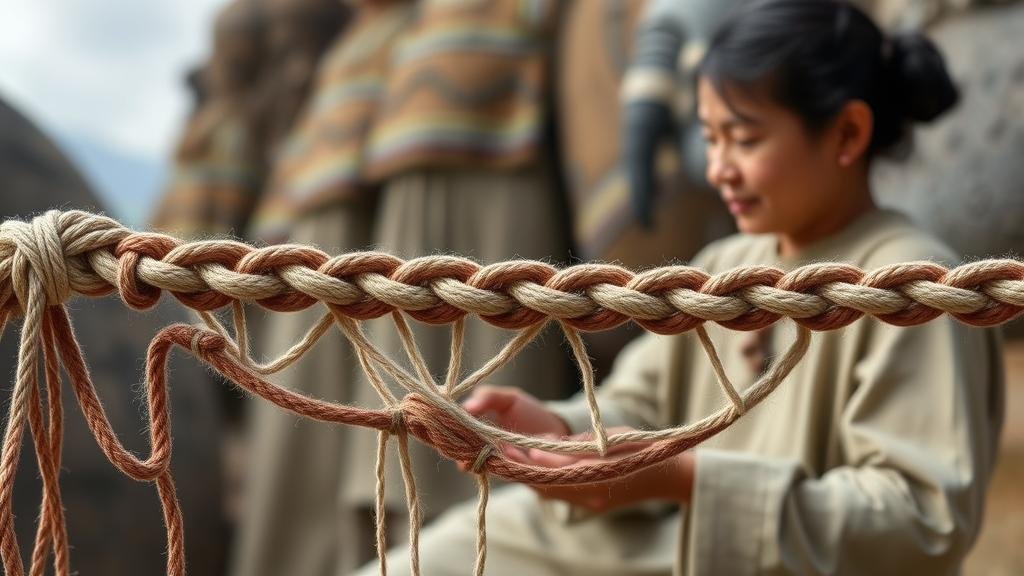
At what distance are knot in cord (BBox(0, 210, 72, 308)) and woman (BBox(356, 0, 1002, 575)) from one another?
0.38 metres

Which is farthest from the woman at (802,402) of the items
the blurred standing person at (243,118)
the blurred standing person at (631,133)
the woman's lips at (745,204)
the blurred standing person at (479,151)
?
the blurred standing person at (243,118)

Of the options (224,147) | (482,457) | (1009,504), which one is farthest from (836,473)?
(224,147)

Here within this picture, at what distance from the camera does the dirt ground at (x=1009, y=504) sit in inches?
69.9

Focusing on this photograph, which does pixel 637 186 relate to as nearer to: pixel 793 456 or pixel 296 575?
pixel 793 456

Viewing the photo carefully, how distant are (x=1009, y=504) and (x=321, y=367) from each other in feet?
4.38

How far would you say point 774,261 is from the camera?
124 centimetres

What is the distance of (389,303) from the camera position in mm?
731

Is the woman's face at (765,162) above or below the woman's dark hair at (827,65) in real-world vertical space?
below

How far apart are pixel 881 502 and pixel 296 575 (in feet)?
5.61

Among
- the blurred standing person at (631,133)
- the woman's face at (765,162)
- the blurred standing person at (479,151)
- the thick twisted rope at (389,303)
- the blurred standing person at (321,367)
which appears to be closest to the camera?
the thick twisted rope at (389,303)

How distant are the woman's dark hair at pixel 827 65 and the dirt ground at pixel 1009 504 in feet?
2.43

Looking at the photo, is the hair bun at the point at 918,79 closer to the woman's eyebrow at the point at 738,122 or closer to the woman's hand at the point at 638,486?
the woman's eyebrow at the point at 738,122

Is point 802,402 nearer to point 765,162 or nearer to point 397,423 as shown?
point 765,162

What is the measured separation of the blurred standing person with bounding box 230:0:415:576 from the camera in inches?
96.5
